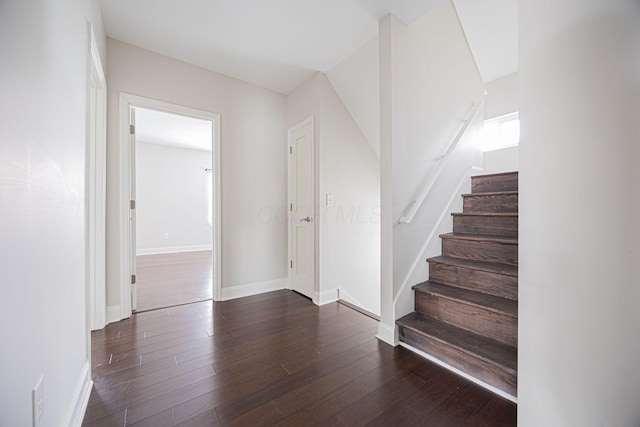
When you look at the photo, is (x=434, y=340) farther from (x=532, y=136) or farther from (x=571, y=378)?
(x=532, y=136)

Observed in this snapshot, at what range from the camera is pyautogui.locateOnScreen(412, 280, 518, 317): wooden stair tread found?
1543mm

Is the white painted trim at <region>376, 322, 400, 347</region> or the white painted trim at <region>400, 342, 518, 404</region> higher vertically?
the white painted trim at <region>376, 322, 400, 347</region>


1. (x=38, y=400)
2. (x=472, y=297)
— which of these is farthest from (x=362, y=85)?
(x=38, y=400)

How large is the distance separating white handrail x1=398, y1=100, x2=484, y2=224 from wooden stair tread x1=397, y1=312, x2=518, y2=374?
0.77m

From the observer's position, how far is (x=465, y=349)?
4.98 feet

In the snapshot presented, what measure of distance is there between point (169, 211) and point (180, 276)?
3049 mm

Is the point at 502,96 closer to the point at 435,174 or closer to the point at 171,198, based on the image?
the point at 435,174

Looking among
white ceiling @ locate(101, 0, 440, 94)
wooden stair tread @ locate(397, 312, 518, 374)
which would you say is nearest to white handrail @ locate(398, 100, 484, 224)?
wooden stair tread @ locate(397, 312, 518, 374)

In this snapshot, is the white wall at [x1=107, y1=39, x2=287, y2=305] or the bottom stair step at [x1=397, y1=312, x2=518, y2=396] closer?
the bottom stair step at [x1=397, y1=312, x2=518, y2=396]

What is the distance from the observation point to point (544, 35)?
93 centimetres

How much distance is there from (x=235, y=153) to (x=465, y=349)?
286 centimetres

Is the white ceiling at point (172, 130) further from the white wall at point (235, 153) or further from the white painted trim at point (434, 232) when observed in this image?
the white painted trim at point (434, 232)

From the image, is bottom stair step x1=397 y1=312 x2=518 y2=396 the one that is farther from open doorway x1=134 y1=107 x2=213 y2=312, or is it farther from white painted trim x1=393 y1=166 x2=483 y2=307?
open doorway x1=134 y1=107 x2=213 y2=312

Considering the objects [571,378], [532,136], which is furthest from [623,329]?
[532,136]
